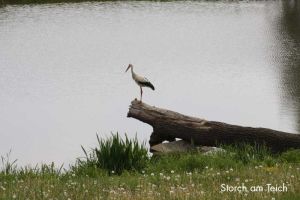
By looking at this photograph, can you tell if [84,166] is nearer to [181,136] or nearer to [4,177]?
[4,177]

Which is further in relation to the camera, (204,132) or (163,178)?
(204,132)

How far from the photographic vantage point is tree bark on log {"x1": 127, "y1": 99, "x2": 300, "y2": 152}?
1458 centimetres

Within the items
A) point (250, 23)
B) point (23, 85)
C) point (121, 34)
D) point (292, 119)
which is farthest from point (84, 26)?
point (292, 119)

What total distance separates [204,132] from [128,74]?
14109 mm

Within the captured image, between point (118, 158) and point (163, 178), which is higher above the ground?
point (163, 178)

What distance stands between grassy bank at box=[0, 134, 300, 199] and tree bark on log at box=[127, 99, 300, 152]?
1.48 feet

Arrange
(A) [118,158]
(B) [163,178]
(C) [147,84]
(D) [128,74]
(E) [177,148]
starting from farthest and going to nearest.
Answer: (D) [128,74]
(C) [147,84]
(E) [177,148]
(A) [118,158]
(B) [163,178]

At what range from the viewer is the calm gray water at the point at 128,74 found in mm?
20906

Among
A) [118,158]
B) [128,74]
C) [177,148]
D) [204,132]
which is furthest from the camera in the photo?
[128,74]

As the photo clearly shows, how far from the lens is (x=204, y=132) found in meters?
15.6

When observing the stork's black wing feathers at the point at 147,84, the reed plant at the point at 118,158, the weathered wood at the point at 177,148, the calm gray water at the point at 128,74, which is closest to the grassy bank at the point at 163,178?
the reed plant at the point at 118,158

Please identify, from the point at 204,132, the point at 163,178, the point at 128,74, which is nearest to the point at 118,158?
the point at 204,132

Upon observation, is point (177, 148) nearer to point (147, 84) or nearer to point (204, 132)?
point (204, 132)

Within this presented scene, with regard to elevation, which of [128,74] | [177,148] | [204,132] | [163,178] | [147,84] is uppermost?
[147,84]
